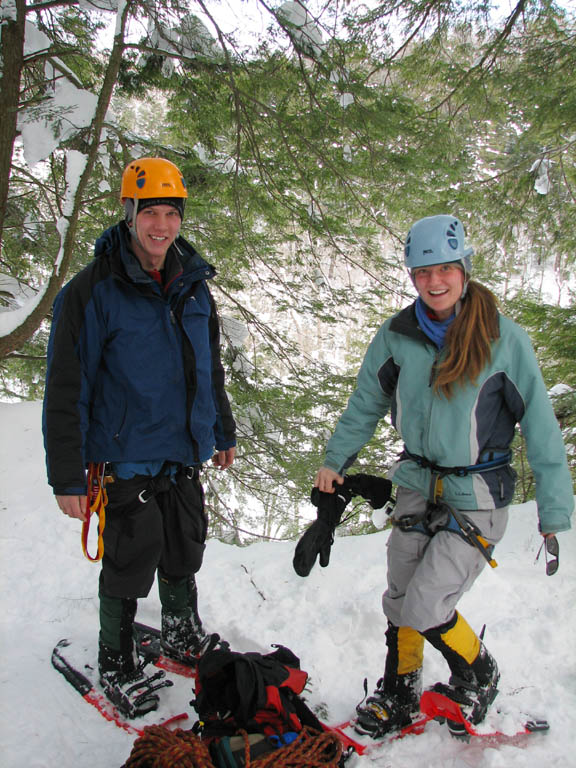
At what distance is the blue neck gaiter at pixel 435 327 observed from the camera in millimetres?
2244

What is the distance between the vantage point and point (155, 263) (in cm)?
246

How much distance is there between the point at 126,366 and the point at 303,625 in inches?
87.8

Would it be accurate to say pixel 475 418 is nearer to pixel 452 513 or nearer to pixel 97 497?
pixel 452 513

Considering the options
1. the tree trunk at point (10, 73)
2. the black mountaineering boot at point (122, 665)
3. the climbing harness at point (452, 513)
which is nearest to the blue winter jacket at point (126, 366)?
the black mountaineering boot at point (122, 665)

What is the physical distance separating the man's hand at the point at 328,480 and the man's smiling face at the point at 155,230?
1422mm

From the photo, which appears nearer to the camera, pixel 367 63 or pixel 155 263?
pixel 155 263

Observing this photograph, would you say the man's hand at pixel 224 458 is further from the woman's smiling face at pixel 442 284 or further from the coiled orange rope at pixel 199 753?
the woman's smiling face at pixel 442 284

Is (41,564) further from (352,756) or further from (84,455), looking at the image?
(352,756)

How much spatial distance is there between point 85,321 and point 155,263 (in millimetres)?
482

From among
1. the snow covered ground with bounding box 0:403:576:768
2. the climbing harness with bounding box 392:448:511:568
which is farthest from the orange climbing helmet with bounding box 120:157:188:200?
the snow covered ground with bounding box 0:403:576:768

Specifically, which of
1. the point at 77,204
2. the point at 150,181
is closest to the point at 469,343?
the point at 150,181

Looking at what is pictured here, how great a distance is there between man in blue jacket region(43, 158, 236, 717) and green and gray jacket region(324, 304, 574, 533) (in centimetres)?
93

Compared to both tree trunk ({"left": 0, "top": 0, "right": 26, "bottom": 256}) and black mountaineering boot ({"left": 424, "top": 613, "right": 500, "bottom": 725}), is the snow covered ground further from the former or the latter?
tree trunk ({"left": 0, "top": 0, "right": 26, "bottom": 256})

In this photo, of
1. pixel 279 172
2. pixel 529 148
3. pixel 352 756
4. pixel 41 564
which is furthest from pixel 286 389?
pixel 529 148
